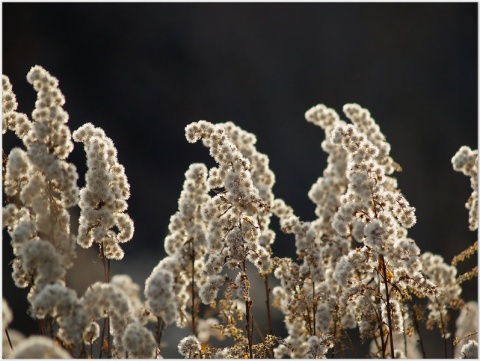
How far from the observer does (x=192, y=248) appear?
17.7ft

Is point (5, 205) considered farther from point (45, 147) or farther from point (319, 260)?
point (319, 260)

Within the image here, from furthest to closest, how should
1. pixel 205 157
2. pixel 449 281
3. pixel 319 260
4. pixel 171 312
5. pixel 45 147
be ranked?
1. pixel 205 157
2. pixel 449 281
3. pixel 319 260
4. pixel 45 147
5. pixel 171 312

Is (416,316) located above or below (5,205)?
below

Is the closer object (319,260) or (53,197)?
(53,197)

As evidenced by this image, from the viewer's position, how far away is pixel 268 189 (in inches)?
269

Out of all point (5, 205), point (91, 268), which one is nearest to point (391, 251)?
point (91, 268)

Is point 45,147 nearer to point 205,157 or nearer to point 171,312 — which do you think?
point 171,312

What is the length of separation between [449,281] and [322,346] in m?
2.53

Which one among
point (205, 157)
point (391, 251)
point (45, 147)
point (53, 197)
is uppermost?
point (205, 157)

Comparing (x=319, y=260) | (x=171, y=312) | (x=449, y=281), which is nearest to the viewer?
(x=171, y=312)

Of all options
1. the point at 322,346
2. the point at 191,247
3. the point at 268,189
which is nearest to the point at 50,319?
the point at 191,247

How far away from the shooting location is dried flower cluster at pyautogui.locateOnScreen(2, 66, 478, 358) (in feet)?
12.6

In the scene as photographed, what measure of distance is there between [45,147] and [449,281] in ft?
15.6

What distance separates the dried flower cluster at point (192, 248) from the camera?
12.6 ft
